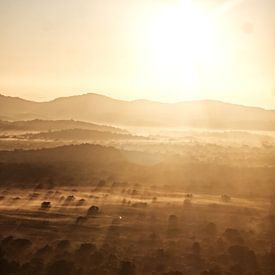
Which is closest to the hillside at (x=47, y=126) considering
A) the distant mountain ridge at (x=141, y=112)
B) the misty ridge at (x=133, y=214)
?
the distant mountain ridge at (x=141, y=112)

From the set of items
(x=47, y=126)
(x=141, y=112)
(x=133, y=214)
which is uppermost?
(x=141, y=112)

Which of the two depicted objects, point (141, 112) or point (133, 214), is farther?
point (141, 112)

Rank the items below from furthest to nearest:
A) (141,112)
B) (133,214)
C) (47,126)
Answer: (141,112), (47,126), (133,214)

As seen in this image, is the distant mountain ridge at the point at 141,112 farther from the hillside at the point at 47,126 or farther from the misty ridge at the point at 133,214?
the misty ridge at the point at 133,214

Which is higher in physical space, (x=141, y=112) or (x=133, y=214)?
(x=141, y=112)

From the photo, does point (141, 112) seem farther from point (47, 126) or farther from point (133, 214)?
point (133, 214)

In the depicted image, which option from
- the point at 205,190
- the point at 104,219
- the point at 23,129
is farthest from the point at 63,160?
the point at 23,129

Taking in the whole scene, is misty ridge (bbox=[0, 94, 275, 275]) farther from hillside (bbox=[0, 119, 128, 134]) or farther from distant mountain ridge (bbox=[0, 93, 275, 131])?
distant mountain ridge (bbox=[0, 93, 275, 131])

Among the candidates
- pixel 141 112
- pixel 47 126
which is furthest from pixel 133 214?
pixel 141 112
